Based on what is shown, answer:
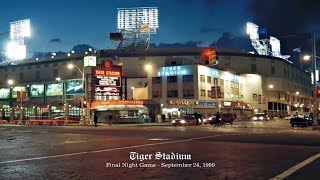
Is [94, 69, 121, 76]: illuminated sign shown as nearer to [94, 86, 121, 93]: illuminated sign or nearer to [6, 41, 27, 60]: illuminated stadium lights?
[94, 86, 121, 93]: illuminated sign

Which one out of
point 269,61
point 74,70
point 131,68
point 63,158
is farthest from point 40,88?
point 63,158

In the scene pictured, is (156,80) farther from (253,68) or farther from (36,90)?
(253,68)

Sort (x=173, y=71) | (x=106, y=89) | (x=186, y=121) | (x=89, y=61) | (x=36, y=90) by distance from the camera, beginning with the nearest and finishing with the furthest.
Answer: (x=186, y=121)
(x=106, y=89)
(x=89, y=61)
(x=173, y=71)
(x=36, y=90)

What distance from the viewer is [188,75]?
8462cm

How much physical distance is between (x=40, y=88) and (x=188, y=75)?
41.6m

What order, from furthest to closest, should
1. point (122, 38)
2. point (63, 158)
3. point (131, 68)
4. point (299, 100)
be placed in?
1. point (299, 100)
2. point (131, 68)
3. point (122, 38)
4. point (63, 158)

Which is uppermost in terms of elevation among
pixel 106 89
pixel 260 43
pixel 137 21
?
pixel 137 21

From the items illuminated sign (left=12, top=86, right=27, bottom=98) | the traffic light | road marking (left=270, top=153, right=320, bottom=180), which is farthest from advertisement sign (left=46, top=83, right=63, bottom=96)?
road marking (left=270, top=153, right=320, bottom=180)

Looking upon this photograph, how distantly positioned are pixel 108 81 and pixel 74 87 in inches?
1508

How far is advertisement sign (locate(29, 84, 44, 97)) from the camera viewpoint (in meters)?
106

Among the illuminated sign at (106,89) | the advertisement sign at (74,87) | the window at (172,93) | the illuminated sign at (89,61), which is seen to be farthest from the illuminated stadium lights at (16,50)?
the illuminated sign at (106,89)

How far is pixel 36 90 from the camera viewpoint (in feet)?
351

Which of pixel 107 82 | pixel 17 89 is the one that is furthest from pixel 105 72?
pixel 17 89

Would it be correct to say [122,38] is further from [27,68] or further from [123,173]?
[123,173]
